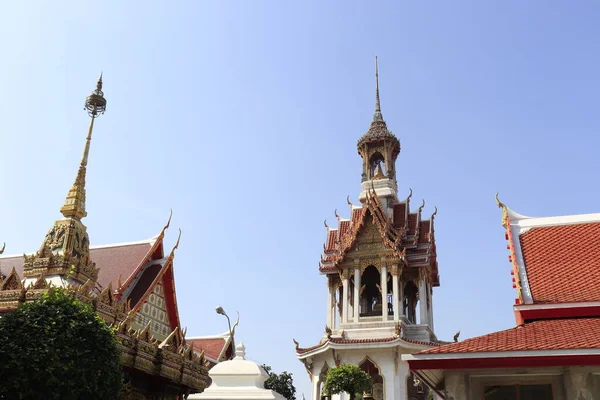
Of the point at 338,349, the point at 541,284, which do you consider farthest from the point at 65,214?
the point at 338,349

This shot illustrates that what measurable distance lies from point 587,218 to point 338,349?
11.7m

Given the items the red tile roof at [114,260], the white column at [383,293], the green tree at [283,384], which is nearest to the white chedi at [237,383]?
the red tile roof at [114,260]

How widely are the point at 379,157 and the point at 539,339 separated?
816 inches

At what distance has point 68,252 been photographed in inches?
440

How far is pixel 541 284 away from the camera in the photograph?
10984 millimetres

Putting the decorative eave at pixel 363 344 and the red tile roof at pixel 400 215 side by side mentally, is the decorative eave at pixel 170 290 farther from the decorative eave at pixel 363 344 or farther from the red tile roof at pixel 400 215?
the red tile roof at pixel 400 215

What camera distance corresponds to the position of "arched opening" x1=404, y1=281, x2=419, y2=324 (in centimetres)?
2608

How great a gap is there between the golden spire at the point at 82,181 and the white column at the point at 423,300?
596 inches

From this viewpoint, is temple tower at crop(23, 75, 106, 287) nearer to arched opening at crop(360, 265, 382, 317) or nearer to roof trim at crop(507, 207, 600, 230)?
roof trim at crop(507, 207, 600, 230)

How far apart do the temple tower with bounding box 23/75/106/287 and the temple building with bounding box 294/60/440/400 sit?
12.5 meters

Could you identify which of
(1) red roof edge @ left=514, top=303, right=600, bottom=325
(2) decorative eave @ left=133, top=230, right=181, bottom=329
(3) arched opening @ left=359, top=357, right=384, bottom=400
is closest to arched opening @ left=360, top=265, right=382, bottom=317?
(3) arched opening @ left=359, top=357, right=384, bottom=400

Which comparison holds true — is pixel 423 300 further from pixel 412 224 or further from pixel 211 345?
pixel 211 345

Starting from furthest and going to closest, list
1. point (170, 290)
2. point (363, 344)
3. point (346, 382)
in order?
point (363, 344) → point (170, 290) → point (346, 382)

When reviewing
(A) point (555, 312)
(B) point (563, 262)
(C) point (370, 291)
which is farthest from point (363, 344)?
(A) point (555, 312)
